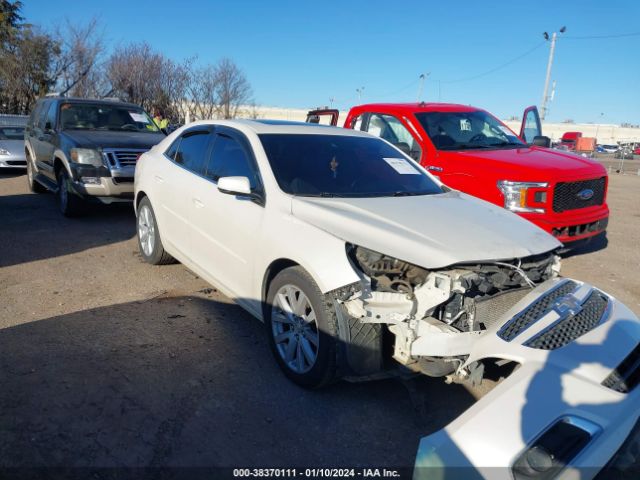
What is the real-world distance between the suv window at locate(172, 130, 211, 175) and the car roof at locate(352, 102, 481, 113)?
3089 mm

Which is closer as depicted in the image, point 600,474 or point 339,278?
point 600,474

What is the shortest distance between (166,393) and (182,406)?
0.63 feet

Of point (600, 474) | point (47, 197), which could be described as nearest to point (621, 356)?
point (600, 474)

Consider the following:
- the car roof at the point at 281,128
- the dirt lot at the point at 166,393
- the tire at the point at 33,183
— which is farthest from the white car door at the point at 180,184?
the tire at the point at 33,183

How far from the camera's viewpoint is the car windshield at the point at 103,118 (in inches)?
339

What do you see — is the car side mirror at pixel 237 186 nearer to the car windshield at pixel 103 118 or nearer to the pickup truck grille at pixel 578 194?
the pickup truck grille at pixel 578 194

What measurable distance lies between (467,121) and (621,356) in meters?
5.22

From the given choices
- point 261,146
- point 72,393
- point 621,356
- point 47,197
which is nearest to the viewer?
point 621,356

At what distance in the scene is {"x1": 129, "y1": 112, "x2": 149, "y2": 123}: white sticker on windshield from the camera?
29.9ft

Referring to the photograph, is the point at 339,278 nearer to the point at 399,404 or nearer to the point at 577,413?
the point at 399,404

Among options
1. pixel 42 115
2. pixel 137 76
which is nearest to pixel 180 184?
pixel 42 115

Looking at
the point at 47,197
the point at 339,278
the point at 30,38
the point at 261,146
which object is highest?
the point at 30,38

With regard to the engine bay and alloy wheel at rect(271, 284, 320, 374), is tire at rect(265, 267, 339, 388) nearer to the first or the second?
alloy wheel at rect(271, 284, 320, 374)

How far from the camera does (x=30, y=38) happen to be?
2608 centimetres
